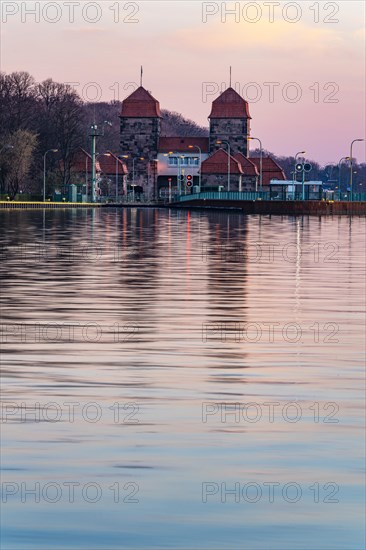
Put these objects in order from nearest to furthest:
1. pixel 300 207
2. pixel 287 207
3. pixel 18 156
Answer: pixel 300 207 < pixel 287 207 < pixel 18 156

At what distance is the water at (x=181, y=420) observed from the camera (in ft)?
26.2

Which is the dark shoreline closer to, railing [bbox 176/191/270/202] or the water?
railing [bbox 176/191/270/202]

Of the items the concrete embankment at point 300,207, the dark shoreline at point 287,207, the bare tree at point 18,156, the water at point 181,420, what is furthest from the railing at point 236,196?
the water at point 181,420

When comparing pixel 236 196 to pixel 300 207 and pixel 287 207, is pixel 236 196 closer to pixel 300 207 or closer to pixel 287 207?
pixel 287 207

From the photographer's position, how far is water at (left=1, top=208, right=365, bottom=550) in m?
8.00

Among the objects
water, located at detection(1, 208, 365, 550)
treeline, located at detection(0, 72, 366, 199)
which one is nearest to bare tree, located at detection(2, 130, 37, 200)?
treeline, located at detection(0, 72, 366, 199)

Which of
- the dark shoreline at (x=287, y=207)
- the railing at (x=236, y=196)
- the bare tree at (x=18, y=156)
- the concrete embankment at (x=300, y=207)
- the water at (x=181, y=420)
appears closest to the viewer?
the water at (x=181, y=420)

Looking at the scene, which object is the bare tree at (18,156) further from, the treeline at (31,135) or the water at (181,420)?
the water at (181,420)

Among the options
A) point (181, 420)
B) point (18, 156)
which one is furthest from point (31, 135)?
point (181, 420)

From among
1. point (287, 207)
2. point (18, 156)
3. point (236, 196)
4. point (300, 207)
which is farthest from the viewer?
point (18, 156)

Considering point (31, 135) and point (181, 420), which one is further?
point (31, 135)

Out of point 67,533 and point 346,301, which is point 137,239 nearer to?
point 346,301

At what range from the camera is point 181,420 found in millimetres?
11656

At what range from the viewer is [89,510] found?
824 centimetres
